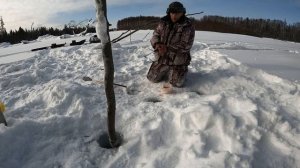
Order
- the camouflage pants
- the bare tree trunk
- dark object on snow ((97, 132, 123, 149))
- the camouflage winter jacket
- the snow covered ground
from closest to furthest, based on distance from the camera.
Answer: the bare tree trunk < the snow covered ground < dark object on snow ((97, 132, 123, 149)) < the camouflage pants < the camouflage winter jacket

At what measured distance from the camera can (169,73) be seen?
5.13 meters

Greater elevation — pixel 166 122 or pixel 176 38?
pixel 176 38

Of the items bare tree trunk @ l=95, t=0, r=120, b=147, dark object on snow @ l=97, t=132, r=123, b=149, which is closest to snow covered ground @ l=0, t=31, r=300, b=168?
dark object on snow @ l=97, t=132, r=123, b=149

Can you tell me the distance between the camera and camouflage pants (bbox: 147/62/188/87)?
4.85 metres

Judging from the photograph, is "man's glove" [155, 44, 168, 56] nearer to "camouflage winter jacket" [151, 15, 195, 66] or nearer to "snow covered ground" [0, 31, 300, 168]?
"camouflage winter jacket" [151, 15, 195, 66]

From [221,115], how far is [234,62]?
2.53 meters

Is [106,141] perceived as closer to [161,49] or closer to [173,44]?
[161,49]

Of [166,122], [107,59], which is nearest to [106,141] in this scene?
[166,122]

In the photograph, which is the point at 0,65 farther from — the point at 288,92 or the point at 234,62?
the point at 288,92

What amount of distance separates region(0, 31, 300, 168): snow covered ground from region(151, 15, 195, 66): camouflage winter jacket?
1.27 ft

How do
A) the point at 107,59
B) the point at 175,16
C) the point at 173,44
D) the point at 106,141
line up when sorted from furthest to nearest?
1. the point at 173,44
2. the point at 175,16
3. the point at 106,141
4. the point at 107,59

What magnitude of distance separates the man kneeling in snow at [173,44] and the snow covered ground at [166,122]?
0.24m

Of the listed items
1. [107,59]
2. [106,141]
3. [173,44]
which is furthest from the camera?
[173,44]

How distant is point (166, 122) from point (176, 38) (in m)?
1.87
